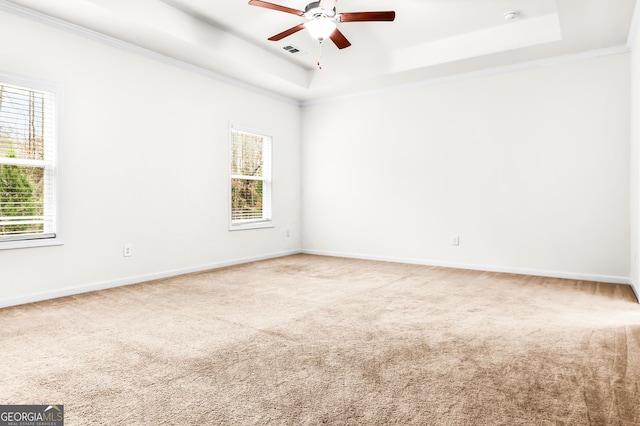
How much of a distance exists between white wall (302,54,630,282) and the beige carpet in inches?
37.5

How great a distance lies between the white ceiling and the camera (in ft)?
12.2

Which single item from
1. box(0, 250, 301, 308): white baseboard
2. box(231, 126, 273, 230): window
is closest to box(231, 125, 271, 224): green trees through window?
box(231, 126, 273, 230): window

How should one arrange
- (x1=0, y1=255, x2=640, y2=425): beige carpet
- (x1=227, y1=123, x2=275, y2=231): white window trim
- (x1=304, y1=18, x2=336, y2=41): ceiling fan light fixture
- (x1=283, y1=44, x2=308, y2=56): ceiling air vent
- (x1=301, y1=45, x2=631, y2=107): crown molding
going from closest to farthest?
(x1=0, y1=255, x2=640, y2=425): beige carpet → (x1=304, y1=18, x2=336, y2=41): ceiling fan light fixture → (x1=301, y1=45, x2=631, y2=107): crown molding → (x1=283, y1=44, x2=308, y2=56): ceiling air vent → (x1=227, y1=123, x2=275, y2=231): white window trim

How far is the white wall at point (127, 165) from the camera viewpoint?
11.9 ft

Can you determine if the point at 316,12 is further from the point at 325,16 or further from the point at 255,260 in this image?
the point at 255,260

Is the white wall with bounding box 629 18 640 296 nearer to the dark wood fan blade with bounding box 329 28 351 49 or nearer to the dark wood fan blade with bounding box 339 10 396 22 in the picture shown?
the dark wood fan blade with bounding box 339 10 396 22

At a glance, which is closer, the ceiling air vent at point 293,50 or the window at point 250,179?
the ceiling air vent at point 293,50

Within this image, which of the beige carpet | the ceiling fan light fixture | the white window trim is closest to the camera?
the beige carpet

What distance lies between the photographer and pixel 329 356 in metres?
2.32

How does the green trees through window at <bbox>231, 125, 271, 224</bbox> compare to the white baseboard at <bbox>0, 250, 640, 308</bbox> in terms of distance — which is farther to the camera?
the green trees through window at <bbox>231, 125, 271, 224</bbox>

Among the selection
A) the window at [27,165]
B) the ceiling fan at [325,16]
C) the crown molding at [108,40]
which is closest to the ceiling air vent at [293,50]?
the crown molding at [108,40]

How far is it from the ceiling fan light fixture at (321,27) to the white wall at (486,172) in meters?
2.50

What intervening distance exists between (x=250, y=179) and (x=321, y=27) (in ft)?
9.62

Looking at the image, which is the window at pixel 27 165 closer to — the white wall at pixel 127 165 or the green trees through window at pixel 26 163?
the green trees through window at pixel 26 163
